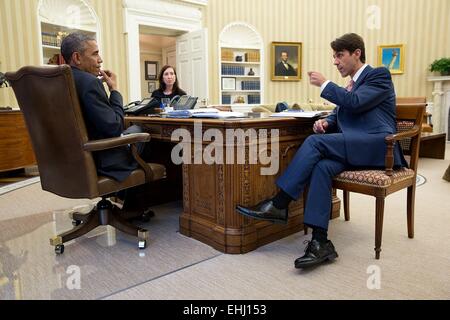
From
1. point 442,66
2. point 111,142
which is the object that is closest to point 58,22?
point 111,142

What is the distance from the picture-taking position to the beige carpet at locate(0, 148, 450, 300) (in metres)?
1.82

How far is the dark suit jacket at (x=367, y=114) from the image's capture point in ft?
7.16

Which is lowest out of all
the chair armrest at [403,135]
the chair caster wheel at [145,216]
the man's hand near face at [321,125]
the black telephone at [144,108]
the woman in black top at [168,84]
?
the chair caster wheel at [145,216]

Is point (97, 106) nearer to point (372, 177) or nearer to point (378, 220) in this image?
point (372, 177)

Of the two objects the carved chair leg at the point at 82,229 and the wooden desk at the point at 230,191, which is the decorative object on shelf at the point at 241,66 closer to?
the wooden desk at the point at 230,191

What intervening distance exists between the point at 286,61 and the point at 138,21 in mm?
3345

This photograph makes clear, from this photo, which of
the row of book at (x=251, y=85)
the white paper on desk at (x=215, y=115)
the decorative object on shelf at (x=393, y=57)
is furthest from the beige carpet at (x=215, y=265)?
the decorative object on shelf at (x=393, y=57)

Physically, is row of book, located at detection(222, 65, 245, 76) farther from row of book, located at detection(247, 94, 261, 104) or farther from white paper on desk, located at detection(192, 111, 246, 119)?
white paper on desk, located at detection(192, 111, 246, 119)

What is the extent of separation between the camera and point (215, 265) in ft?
7.01

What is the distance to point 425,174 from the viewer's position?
15.4ft

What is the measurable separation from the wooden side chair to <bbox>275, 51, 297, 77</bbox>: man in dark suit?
575cm

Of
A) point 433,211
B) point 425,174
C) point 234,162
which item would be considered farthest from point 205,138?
point 425,174

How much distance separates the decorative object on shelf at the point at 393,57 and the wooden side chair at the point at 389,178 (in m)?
6.19

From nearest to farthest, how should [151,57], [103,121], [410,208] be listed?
1. [103,121]
2. [410,208]
3. [151,57]
